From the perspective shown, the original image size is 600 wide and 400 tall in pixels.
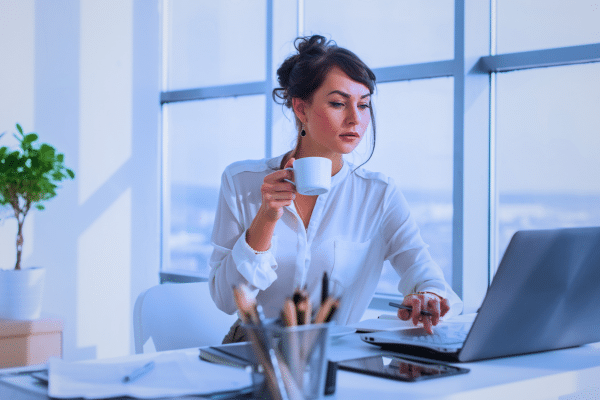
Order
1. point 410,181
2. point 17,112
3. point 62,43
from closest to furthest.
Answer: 1. point 410,181
2. point 17,112
3. point 62,43

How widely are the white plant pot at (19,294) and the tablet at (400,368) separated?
2094 millimetres

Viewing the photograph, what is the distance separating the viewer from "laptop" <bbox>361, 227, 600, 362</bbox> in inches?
36.5

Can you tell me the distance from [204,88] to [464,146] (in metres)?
1.84

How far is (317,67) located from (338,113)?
0.17m

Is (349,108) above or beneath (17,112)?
beneath

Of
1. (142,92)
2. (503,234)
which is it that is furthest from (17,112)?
(503,234)

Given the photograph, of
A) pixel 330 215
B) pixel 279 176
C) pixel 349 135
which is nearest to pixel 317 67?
pixel 349 135

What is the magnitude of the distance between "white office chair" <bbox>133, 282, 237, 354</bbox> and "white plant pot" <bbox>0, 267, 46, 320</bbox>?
131cm

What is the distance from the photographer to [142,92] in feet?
12.6

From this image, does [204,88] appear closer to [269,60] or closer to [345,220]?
[269,60]

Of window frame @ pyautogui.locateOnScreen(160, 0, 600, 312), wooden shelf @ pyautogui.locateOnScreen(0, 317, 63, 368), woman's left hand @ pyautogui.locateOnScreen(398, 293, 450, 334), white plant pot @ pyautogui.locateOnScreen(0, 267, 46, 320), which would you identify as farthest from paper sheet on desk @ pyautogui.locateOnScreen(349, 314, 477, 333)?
white plant pot @ pyautogui.locateOnScreen(0, 267, 46, 320)

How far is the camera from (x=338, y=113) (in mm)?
1688

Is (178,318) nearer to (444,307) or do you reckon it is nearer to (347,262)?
(347,262)

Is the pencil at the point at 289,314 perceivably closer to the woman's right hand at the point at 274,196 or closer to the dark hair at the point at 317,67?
the woman's right hand at the point at 274,196
